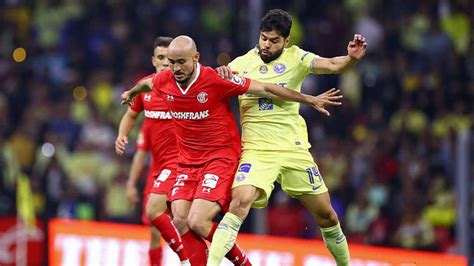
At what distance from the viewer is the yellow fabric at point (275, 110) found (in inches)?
404

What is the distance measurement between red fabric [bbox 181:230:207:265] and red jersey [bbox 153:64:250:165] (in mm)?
629

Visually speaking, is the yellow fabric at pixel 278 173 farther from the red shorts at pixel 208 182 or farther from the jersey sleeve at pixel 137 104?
the jersey sleeve at pixel 137 104

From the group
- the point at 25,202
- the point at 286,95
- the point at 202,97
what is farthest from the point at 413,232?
the point at 202,97

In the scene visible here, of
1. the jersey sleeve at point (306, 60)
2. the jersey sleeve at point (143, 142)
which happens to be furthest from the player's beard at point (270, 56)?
the jersey sleeve at point (143, 142)

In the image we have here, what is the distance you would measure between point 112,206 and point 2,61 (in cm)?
470

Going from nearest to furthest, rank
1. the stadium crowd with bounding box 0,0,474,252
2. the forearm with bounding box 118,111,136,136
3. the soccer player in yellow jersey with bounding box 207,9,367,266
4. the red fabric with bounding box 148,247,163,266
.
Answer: the soccer player in yellow jersey with bounding box 207,9,367,266 < the forearm with bounding box 118,111,136,136 < the red fabric with bounding box 148,247,163,266 < the stadium crowd with bounding box 0,0,474,252

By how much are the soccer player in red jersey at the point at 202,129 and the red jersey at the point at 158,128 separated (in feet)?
4.32

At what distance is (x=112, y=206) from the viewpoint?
18.3 metres

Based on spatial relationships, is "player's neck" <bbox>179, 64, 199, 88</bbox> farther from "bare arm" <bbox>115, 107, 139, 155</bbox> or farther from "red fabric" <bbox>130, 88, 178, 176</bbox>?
"red fabric" <bbox>130, 88, 178, 176</bbox>

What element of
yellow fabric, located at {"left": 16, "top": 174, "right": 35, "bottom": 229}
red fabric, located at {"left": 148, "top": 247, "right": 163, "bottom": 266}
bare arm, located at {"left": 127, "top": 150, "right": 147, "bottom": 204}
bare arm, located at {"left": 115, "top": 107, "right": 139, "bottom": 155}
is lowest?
yellow fabric, located at {"left": 16, "top": 174, "right": 35, "bottom": 229}

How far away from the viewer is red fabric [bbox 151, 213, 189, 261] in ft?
34.8

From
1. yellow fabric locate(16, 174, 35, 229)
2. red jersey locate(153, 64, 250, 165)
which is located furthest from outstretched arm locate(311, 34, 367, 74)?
yellow fabric locate(16, 174, 35, 229)

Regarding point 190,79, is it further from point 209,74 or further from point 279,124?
point 279,124

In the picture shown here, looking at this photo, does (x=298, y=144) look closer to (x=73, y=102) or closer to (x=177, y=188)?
(x=177, y=188)
